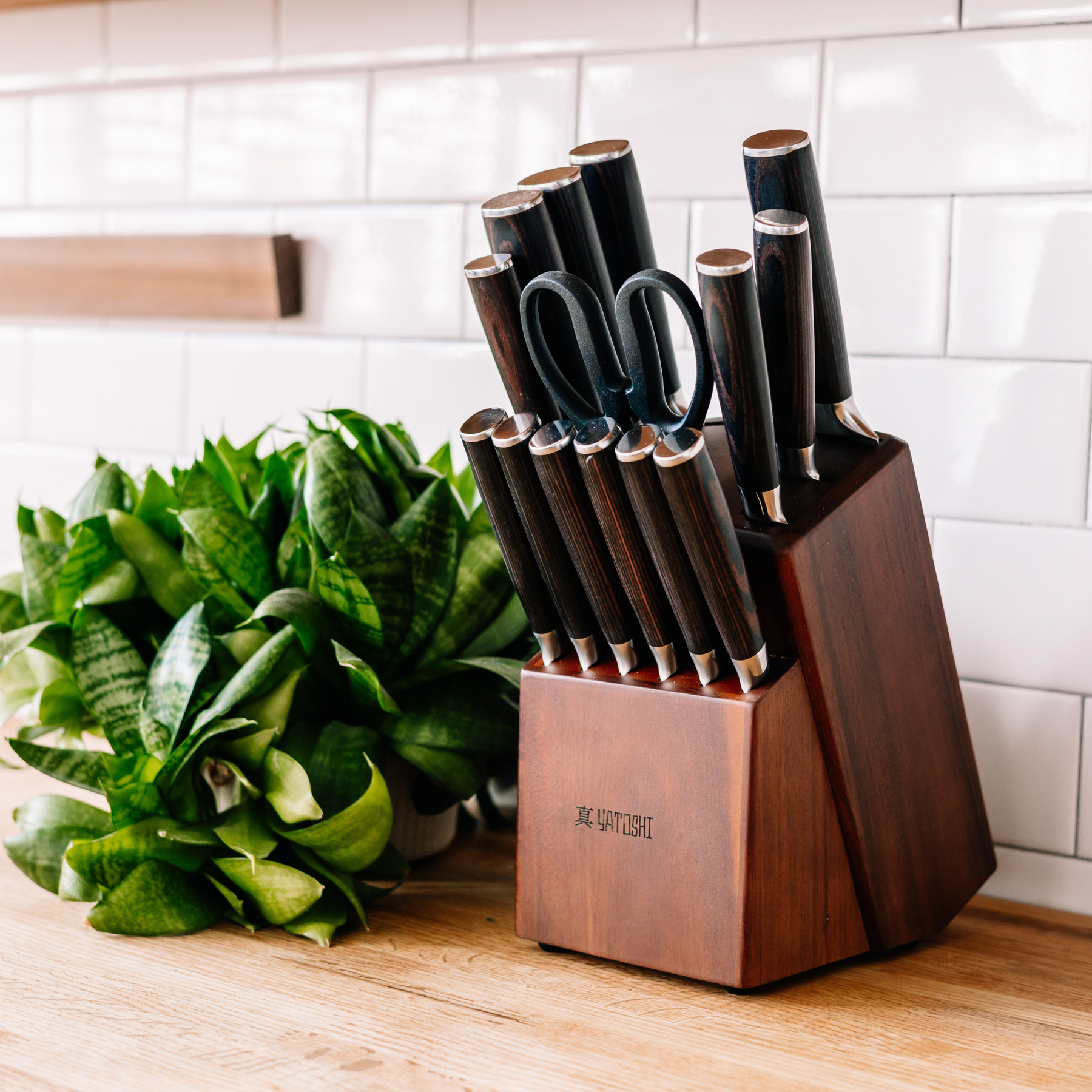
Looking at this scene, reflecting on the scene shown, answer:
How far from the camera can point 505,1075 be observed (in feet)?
1.48

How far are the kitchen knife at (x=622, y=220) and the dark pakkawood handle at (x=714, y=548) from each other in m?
0.10

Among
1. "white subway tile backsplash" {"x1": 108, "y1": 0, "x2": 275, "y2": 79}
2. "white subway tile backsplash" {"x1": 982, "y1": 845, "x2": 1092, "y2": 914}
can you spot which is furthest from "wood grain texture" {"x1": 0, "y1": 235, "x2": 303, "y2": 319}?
"white subway tile backsplash" {"x1": 982, "y1": 845, "x2": 1092, "y2": 914}

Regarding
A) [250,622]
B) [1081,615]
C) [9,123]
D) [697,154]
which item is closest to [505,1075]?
[250,622]

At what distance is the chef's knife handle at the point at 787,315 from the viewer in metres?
0.47

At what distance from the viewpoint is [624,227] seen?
0.54 metres

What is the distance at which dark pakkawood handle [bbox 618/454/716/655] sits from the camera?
1.50 ft

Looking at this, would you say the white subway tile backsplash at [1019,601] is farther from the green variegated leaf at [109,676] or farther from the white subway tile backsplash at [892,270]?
the green variegated leaf at [109,676]

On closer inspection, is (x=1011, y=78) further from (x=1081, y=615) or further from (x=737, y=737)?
(x=737, y=737)

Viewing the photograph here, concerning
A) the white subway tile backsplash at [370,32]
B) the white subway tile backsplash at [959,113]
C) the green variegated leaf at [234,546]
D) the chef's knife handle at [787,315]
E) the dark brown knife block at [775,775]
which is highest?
the white subway tile backsplash at [370,32]

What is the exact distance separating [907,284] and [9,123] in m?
0.83

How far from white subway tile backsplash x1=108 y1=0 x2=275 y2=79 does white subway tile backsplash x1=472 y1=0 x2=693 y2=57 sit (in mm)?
206

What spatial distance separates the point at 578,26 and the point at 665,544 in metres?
0.49

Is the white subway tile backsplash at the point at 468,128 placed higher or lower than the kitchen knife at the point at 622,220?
higher

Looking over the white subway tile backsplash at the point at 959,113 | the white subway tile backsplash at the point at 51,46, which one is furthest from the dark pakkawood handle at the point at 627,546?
the white subway tile backsplash at the point at 51,46
